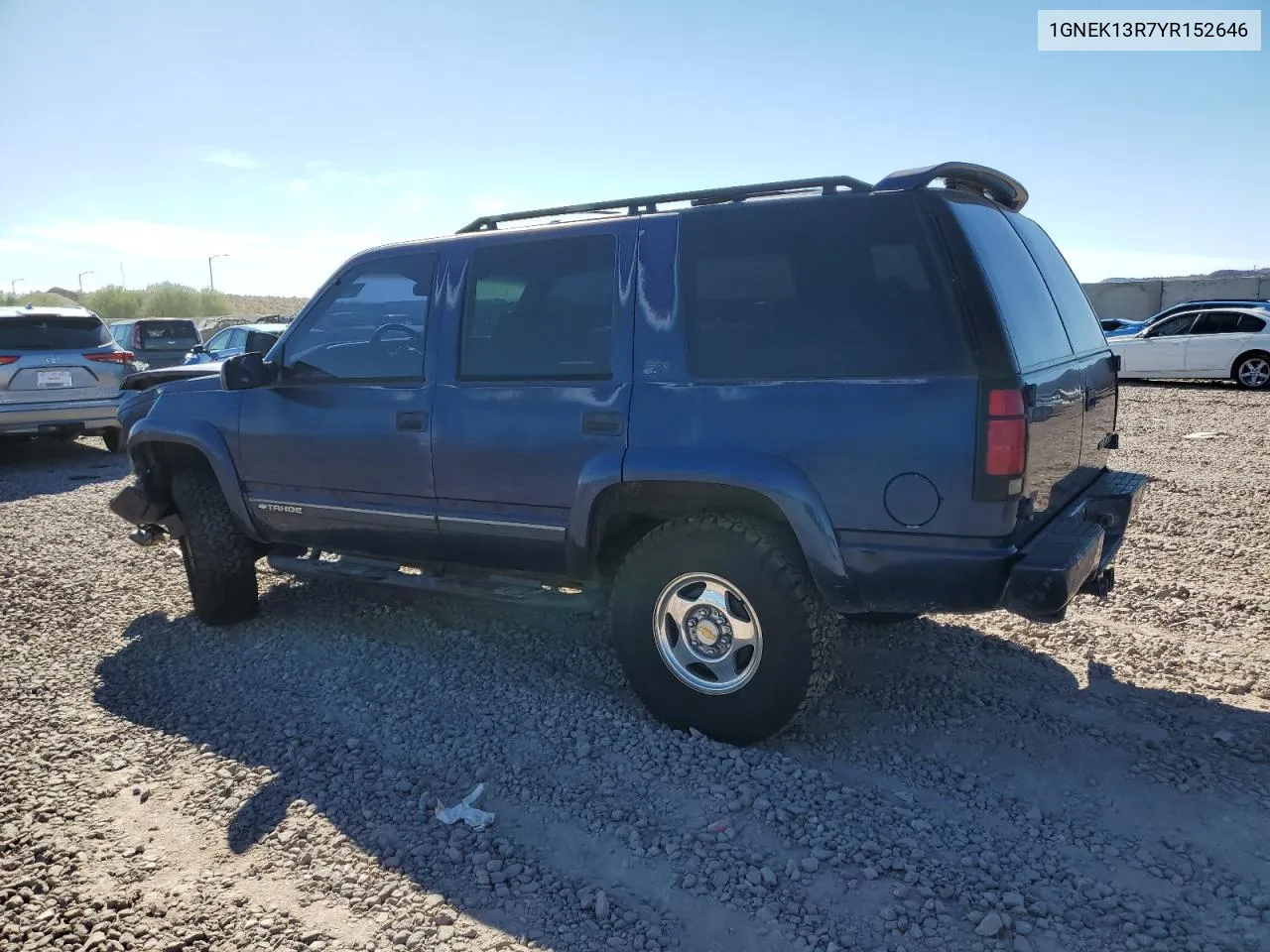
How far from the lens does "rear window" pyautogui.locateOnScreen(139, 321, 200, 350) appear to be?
16938 millimetres

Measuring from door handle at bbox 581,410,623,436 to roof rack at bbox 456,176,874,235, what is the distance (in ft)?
2.83

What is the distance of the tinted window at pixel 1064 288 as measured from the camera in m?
3.89

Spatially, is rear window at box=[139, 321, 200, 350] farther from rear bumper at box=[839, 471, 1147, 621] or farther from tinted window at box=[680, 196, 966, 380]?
rear bumper at box=[839, 471, 1147, 621]

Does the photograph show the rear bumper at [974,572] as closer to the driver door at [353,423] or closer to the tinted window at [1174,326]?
the driver door at [353,423]

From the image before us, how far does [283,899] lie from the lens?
285 centimetres

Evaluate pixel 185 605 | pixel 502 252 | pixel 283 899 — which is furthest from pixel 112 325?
pixel 283 899

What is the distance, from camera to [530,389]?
155 inches

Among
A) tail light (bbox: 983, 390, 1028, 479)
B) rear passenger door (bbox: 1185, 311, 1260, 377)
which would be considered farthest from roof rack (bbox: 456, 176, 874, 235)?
rear passenger door (bbox: 1185, 311, 1260, 377)

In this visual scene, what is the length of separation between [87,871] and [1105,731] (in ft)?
12.2

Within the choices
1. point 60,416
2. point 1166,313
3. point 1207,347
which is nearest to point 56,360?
point 60,416

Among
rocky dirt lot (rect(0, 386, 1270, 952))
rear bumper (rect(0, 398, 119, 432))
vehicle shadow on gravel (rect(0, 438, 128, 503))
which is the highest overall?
rear bumper (rect(0, 398, 119, 432))

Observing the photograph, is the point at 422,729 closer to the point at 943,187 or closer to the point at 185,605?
the point at 185,605

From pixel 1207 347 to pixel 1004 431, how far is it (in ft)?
56.1

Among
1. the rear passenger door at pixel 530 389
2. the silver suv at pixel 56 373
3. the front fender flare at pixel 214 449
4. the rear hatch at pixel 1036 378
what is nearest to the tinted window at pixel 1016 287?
the rear hatch at pixel 1036 378
